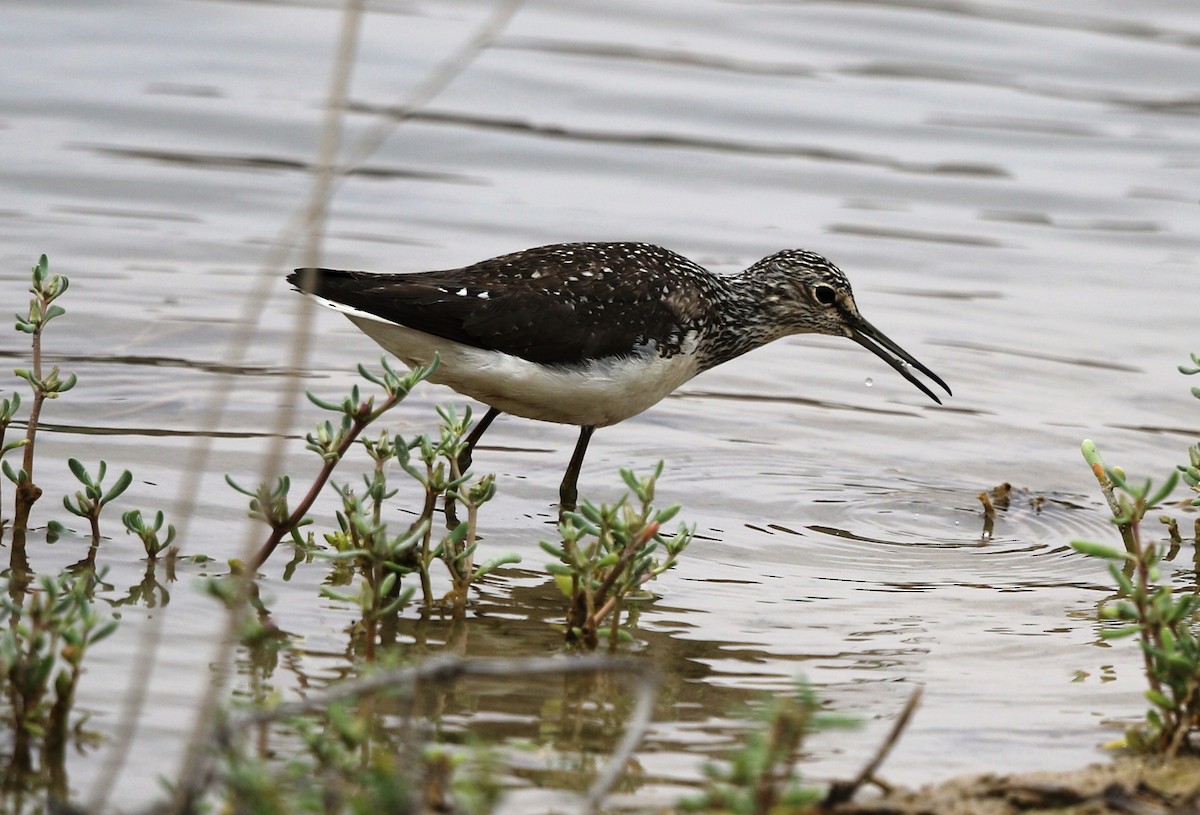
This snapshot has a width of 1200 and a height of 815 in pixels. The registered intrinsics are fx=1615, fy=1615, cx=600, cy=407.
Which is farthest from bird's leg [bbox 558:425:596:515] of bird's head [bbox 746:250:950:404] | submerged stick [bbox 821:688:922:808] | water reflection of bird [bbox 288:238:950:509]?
submerged stick [bbox 821:688:922:808]

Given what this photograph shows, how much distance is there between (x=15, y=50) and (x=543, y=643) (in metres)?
10.4

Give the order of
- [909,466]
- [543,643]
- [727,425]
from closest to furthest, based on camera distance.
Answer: [543,643], [909,466], [727,425]

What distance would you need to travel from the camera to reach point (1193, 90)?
14.9 m

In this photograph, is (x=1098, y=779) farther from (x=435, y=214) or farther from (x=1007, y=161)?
(x=1007, y=161)

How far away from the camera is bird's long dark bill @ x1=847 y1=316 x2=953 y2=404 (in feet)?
26.2

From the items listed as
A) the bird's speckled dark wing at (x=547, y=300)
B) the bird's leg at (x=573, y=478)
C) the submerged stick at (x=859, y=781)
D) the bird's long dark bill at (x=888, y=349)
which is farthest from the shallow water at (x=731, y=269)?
the bird's speckled dark wing at (x=547, y=300)

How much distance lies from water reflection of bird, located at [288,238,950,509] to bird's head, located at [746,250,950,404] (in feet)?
1.81

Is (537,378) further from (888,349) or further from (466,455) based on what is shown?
(888,349)

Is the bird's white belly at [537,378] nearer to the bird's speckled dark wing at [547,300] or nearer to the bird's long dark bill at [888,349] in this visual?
the bird's speckled dark wing at [547,300]

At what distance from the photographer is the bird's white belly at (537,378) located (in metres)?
6.64

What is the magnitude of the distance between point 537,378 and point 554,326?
0.81 feet

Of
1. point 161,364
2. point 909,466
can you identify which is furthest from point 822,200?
point 161,364

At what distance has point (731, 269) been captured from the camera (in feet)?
34.4

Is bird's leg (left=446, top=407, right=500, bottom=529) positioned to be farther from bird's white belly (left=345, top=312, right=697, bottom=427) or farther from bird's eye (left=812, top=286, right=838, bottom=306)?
bird's eye (left=812, top=286, right=838, bottom=306)
